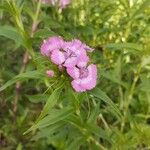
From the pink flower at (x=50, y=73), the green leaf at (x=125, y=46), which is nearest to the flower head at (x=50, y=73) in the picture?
the pink flower at (x=50, y=73)

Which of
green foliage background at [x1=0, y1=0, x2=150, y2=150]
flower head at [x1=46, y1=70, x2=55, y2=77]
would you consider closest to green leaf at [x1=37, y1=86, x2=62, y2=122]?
flower head at [x1=46, y1=70, x2=55, y2=77]

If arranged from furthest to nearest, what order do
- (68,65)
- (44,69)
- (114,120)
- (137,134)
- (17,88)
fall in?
(114,120) < (17,88) < (137,134) < (44,69) < (68,65)

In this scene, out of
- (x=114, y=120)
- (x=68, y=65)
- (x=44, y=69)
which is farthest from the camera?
(x=114, y=120)

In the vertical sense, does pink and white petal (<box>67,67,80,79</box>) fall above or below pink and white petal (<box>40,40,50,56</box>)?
below

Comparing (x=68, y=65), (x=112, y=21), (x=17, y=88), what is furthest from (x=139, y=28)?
(x=68, y=65)

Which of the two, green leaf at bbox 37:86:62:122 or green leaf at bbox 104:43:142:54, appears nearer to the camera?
green leaf at bbox 37:86:62:122

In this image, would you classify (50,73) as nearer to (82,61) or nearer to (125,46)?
(82,61)

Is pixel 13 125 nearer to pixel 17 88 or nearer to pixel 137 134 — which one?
pixel 17 88

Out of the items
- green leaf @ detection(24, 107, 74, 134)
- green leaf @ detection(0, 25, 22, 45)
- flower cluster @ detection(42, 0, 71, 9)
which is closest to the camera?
green leaf @ detection(24, 107, 74, 134)

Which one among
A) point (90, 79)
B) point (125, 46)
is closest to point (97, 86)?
point (125, 46)

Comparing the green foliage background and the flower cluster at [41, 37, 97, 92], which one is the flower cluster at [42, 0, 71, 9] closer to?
the green foliage background
